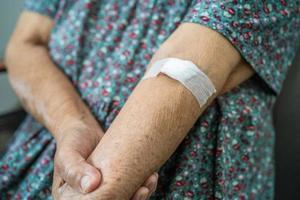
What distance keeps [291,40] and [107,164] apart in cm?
62

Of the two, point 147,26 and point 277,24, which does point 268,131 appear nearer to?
point 277,24

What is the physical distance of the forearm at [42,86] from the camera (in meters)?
1.02

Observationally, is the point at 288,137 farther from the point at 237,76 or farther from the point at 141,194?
the point at 141,194

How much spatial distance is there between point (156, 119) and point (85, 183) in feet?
0.66

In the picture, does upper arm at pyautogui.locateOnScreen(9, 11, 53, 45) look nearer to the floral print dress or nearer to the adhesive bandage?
the floral print dress

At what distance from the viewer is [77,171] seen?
75 cm

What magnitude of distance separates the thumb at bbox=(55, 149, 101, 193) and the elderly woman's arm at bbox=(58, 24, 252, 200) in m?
0.02

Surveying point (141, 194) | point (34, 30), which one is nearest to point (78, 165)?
point (141, 194)

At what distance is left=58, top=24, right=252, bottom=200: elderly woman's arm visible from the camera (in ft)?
2.49

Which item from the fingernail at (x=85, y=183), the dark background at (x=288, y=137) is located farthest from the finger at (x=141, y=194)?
the dark background at (x=288, y=137)

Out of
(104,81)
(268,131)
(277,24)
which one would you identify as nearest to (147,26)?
(104,81)

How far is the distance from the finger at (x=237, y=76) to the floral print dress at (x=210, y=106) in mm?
25

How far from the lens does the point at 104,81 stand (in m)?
1.05

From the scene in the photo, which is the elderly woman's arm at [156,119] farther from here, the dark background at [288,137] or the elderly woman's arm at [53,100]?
the dark background at [288,137]
